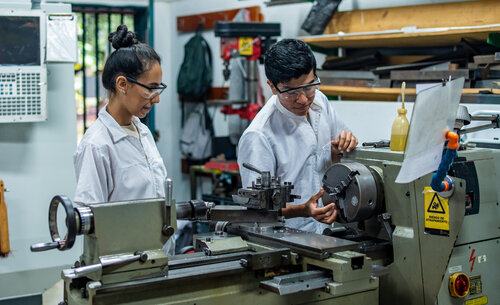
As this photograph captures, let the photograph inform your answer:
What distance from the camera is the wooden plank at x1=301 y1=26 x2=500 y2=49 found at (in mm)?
3377

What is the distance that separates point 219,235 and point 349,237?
1.35 feet

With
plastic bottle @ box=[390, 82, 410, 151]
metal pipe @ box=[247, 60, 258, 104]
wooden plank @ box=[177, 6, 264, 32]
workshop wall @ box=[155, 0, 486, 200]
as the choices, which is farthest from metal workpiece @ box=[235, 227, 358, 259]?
wooden plank @ box=[177, 6, 264, 32]

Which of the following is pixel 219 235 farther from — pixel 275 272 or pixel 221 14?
pixel 221 14

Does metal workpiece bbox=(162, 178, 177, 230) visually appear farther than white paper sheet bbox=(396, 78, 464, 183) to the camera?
Yes

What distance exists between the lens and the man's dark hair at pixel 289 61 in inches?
81.5

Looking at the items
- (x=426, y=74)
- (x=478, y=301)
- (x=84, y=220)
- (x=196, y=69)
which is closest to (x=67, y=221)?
(x=84, y=220)

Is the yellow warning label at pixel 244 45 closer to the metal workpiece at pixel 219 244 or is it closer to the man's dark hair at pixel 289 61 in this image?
the man's dark hair at pixel 289 61

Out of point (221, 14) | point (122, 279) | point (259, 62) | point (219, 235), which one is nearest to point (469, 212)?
point (219, 235)

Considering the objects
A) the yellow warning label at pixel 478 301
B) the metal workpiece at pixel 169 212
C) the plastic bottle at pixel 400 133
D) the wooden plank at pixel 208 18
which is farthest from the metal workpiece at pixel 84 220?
the wooden plank at pixel 208 18

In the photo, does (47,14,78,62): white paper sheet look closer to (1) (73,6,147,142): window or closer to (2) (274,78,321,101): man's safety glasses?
(2) (274,78,321,101): man's safety glasses

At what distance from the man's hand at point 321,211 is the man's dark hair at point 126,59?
27.9 inches

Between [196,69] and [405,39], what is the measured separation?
2433 mm

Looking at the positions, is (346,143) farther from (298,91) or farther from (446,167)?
(446,167)

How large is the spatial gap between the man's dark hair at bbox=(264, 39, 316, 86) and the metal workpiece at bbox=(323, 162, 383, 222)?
0.37 m
